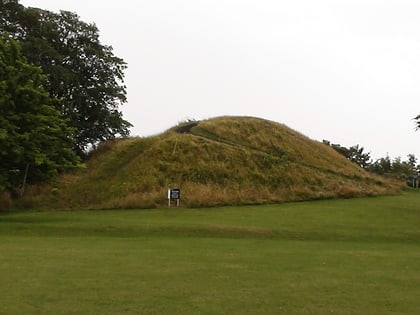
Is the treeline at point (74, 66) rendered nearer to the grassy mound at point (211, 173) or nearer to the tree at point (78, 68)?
the tree at point (78, 68)

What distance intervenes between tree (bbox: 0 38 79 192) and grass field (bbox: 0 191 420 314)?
299 cm

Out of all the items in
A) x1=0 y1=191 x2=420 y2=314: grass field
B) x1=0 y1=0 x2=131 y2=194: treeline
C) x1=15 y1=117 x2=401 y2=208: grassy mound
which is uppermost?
x1=0 y1=0 x2=131 y2=194: treeline

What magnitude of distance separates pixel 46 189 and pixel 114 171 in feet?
19.1

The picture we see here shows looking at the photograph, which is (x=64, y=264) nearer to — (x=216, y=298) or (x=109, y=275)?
(x=109, y=275)

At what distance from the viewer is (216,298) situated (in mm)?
10305

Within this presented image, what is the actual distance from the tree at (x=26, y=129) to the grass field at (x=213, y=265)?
2995 millimetres

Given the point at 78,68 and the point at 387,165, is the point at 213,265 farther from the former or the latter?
the point at 387,165

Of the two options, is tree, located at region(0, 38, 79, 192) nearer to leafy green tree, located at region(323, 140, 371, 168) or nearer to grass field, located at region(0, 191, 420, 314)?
grass field, located at region(0, 191, 420, 314)

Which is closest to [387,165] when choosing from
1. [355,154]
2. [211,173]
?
[355,154]

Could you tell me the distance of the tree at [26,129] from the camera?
2680 cm

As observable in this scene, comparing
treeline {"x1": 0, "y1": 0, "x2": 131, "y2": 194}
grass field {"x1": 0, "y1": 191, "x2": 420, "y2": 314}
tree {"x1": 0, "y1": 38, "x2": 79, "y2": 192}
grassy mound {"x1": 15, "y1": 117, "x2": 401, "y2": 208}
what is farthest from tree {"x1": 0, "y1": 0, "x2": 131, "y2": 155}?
grass field {"x1": 0, "y1": 191, "x2": 420, "y2": 314}

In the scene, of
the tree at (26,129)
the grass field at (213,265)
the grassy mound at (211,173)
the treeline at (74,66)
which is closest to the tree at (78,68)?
the treeline at (74,66)

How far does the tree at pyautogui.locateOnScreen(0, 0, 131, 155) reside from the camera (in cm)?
4822

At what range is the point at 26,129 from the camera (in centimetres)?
2795
